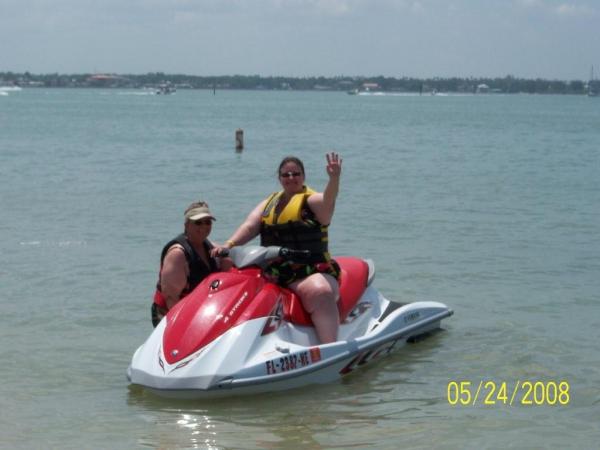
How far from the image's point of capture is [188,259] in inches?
285

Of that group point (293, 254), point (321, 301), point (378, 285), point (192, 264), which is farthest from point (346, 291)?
point (378, 285)

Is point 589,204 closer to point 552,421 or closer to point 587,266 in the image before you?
point 587,266

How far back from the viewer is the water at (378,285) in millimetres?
6516

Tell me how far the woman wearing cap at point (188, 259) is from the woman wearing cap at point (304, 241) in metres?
0.21

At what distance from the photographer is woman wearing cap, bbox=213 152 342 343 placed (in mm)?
7113

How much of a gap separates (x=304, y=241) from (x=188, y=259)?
2.67 ft

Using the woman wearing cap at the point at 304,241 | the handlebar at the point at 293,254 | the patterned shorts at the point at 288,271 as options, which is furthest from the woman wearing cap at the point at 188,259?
the handlebar at the point at 293,254

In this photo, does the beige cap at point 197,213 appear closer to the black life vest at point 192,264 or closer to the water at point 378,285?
the black life vest at point 192,264

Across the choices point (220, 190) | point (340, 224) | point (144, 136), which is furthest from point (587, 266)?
point (144, 136)

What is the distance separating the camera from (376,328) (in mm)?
7852

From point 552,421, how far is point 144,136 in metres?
→ 42.8

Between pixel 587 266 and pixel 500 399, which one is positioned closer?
pixel 500 399
